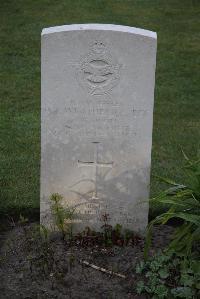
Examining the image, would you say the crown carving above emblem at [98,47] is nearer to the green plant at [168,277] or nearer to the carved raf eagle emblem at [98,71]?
the carved raf eagle emblem at [98,71]

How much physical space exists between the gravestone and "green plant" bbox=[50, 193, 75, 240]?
45 millimetres

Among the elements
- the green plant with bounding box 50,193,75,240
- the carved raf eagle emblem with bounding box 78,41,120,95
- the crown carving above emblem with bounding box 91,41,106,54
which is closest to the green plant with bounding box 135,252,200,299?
the green plant with bounding box 50,193,75,240

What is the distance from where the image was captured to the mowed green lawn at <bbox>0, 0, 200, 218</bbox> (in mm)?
6547

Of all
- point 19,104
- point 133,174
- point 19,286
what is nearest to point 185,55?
point 19,104

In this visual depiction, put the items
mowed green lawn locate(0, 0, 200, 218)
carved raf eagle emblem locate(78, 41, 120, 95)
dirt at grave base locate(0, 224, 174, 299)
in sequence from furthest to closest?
mowed green lawn locate(0, 0, 200, 218) < carved raf eagle emblem locate(78, 41, 120, 95) < dirt at grave base locate(0, 224, 174, 299)

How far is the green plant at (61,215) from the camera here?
5.11 metres

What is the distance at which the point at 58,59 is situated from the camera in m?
4.76

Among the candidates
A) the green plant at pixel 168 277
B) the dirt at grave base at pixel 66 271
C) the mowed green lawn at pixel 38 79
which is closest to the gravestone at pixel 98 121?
the dirt at grave base at pixel 66 271

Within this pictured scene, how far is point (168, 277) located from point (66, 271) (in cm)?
75

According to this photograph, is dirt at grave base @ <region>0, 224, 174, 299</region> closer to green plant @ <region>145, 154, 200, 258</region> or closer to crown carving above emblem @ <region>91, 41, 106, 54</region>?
green plant @ <region>145, 154, 200, 258</region>

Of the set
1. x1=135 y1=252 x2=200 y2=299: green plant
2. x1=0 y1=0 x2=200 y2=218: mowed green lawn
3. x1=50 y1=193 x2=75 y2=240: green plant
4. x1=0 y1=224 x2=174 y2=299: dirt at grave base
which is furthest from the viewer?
x1=0 y1=0 x2=200 y2=218: mowed green lawn

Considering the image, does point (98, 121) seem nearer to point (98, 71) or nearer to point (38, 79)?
point (98, 71)

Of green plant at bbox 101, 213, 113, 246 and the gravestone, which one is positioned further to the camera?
green plant at bbox 101, 213, 113, 246

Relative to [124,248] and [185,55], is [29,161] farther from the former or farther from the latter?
[185,55]
